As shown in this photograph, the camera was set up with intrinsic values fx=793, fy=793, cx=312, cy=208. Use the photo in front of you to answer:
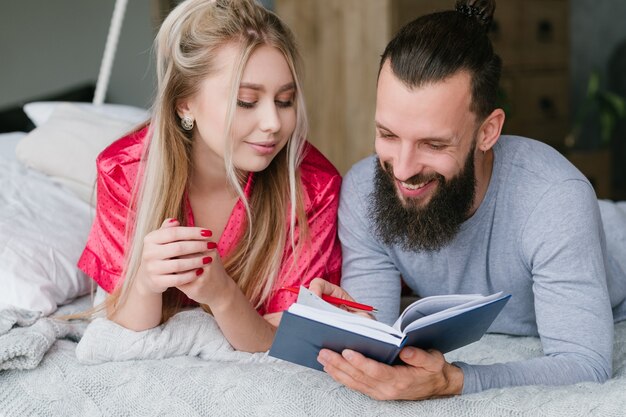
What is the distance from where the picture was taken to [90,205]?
2.08 m

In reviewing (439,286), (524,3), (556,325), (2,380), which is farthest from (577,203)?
(524,3)

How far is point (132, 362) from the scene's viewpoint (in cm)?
154

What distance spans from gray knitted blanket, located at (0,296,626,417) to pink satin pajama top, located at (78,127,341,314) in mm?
184

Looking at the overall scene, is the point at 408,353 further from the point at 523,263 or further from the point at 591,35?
the point at 591,35

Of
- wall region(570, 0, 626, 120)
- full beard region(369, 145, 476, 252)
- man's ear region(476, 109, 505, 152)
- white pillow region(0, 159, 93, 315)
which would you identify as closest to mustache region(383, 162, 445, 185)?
full beard region(369, 145, 476, 252)

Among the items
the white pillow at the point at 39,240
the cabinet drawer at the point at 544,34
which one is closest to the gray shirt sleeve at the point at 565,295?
the white pillow at the point at 39,240

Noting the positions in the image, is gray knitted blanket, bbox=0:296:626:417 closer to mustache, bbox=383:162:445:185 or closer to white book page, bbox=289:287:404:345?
white book page, bbox=289:287:404:345

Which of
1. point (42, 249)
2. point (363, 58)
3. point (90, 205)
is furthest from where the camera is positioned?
point (363, 58)

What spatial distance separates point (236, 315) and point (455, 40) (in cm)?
68

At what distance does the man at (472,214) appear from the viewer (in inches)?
55.1

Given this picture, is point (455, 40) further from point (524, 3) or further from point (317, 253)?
point (524, 3)

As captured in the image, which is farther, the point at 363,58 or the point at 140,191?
the point at 363,58

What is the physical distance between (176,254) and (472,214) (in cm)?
62

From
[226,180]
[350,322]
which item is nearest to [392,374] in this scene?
[350,322]
